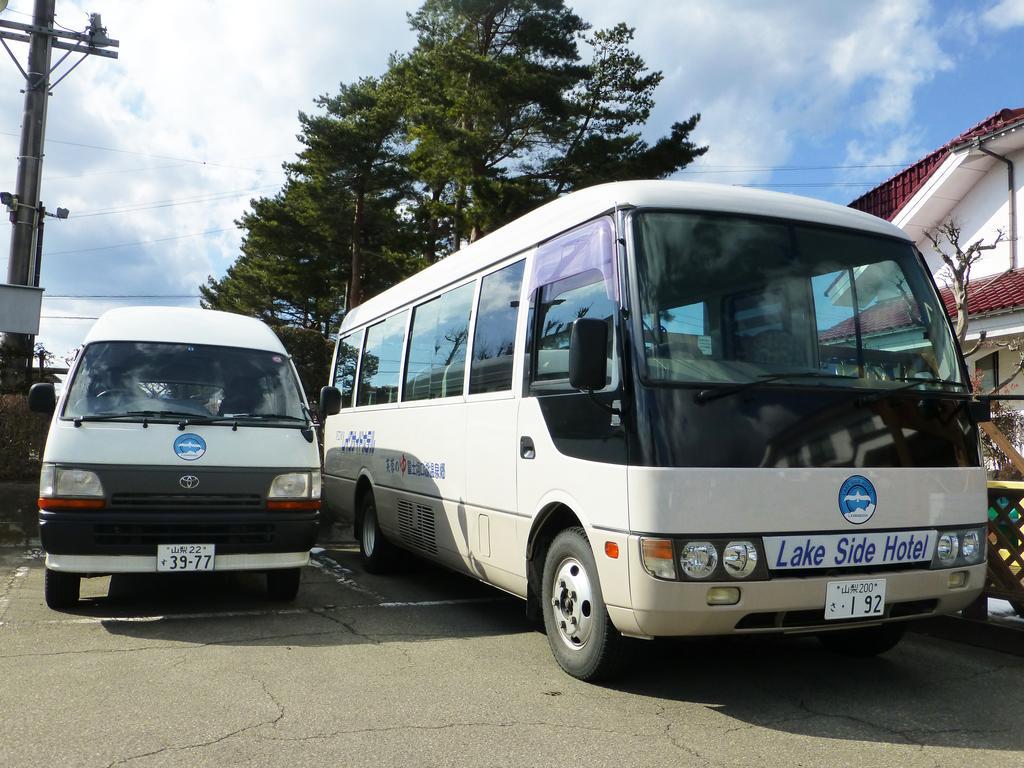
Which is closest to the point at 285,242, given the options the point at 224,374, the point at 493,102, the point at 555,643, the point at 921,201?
the point at 493,102

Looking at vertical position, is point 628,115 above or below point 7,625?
above

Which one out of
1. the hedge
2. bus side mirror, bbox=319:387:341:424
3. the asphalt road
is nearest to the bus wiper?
the asphalt road

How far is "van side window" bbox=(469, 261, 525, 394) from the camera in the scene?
5789 millimetres

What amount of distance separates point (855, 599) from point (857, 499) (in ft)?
1.54

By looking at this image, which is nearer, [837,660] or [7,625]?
[837,660]

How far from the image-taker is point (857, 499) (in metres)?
4.27

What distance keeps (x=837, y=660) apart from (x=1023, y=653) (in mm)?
1177

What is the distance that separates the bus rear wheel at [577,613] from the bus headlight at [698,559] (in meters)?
0.60

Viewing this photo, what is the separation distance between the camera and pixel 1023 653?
544 centimetres

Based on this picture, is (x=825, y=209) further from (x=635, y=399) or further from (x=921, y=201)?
(x=921, y=201)

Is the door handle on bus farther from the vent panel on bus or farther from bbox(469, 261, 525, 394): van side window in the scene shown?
the vent panel on bus

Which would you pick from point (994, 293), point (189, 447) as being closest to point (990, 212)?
point (994, 293)

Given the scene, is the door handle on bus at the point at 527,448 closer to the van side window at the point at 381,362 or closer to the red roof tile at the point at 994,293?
the van side window at the point at 381,362

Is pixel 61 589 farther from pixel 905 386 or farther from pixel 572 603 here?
pixel 905 386
